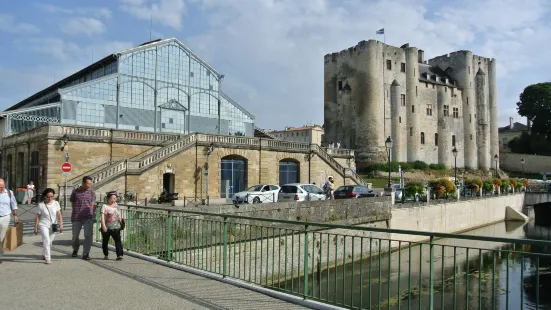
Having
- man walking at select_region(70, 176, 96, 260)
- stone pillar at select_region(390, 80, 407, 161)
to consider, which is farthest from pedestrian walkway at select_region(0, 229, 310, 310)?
stone pillar at select_region(390, 80, 407, 161)

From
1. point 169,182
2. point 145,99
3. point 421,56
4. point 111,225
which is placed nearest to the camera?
point 111,225

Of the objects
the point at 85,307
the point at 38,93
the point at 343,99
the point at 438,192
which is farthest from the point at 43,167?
the point at 343,99

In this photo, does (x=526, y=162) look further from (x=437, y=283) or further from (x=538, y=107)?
(x=437, y=283)

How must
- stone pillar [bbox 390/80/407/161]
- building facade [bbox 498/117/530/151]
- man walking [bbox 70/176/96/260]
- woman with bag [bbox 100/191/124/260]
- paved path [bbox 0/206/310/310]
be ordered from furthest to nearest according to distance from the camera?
building facade [bbox 498/117/530/151] → stone pillar [bbox 390/80/407/161] → man walking [bbox 70/176/96/260] → woman with bag [bbox 100/191/124/260] → paved path [bbox 0/206/310/310]

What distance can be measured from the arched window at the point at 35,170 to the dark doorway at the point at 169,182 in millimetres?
8265

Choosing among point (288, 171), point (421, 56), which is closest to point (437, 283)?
point (288, 171)

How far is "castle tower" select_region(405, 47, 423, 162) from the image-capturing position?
69750 mm

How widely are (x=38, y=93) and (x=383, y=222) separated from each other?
38140mm

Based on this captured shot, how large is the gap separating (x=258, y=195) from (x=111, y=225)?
16913 mm

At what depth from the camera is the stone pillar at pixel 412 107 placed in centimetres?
6975

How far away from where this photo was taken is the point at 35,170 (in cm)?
3138

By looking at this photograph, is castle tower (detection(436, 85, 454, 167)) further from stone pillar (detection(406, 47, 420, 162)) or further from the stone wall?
the stone wall

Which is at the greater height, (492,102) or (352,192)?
(492,102)

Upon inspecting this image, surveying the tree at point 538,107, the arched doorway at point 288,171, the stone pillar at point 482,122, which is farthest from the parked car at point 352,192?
the tree at point 538,107
